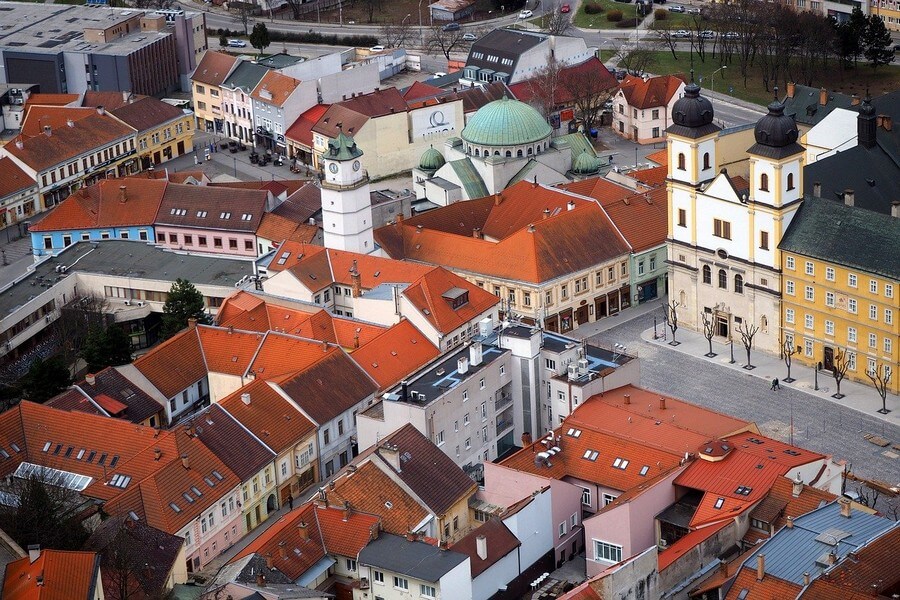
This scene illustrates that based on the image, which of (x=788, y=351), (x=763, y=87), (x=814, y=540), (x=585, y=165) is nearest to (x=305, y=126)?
(x=585, y=165)

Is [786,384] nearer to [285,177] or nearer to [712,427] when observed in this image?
[712,427]

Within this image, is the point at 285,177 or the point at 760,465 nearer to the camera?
the point at 760,465

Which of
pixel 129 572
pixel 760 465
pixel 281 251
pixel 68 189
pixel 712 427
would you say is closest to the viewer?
pixel 129 572

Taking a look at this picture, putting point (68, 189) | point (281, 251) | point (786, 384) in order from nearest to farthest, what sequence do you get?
point (786, 384)
point (281, 251)
point (68, 189)

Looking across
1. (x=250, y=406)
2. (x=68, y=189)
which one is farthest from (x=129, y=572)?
(x=68, y=189)

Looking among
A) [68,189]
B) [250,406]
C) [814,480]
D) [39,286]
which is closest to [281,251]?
[39,286]

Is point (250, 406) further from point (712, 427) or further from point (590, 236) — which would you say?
point (590, 236)
